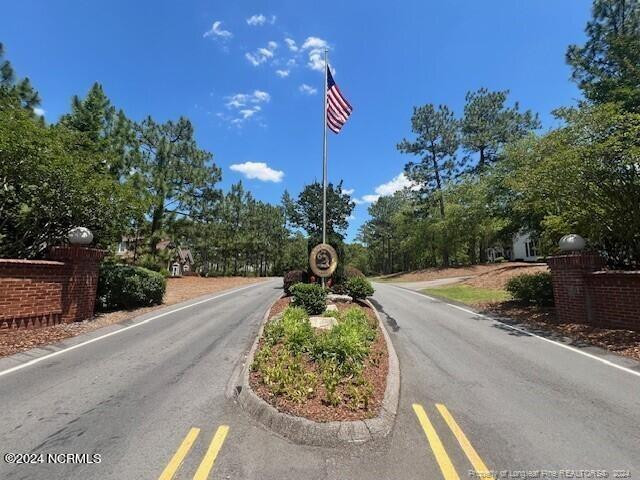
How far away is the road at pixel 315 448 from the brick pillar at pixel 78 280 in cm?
322

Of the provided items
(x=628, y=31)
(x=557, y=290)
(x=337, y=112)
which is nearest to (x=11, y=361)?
(x=337, y=112)

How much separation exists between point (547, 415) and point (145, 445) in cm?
511

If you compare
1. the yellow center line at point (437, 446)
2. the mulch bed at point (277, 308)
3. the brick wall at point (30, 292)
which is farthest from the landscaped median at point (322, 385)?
the brick wall at point (30, 292)

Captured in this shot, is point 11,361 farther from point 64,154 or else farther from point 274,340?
point 64,154

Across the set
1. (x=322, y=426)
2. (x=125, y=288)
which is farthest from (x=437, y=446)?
(x=125, y=288)

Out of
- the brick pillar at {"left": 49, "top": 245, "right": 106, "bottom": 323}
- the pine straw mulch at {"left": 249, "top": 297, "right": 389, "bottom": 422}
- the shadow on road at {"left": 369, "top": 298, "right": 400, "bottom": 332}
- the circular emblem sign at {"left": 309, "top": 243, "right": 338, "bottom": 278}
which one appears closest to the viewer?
the pine straw mulch at {"left": 249, "top": 297, "right": 389, "bottom": 422}

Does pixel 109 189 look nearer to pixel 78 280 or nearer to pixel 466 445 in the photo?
pixel 78 280

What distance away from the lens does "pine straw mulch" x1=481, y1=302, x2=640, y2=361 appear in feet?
28.8

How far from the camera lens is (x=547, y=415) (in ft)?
16.7

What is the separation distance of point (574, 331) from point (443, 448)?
855cm

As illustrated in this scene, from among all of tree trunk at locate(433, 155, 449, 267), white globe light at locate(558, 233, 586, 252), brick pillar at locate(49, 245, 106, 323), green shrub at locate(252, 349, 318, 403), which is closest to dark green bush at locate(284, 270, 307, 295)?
brick pillar at locate(49, 245, 106, 323)

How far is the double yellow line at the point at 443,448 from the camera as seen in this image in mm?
3725

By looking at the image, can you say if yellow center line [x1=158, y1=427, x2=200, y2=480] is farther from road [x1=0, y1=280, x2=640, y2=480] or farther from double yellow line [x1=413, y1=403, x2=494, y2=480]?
double yellow line [x1=413, y1=403, x2=494, y2=480]

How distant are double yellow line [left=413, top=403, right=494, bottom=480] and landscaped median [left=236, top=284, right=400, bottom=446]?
42cm
